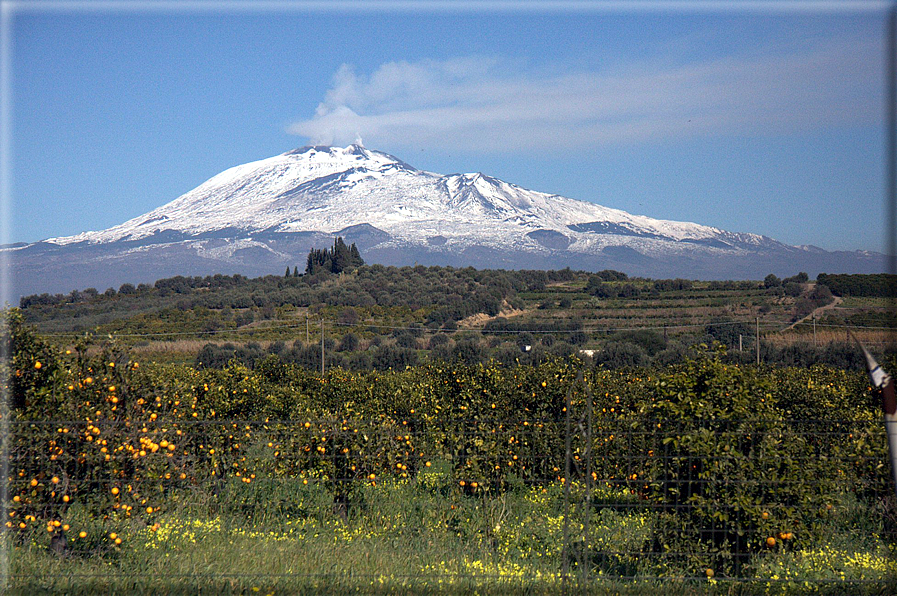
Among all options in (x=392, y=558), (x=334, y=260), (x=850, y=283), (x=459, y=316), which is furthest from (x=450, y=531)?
(x=334, y=260)

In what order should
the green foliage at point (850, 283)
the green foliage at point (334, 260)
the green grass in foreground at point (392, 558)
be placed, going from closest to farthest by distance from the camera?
the green grass in foreground at point (392, 558) → the green foliage at point (850, 283) → the green foliage at point (334, 260)

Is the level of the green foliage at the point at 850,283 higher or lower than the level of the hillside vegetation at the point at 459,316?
higher

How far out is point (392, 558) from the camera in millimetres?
4773

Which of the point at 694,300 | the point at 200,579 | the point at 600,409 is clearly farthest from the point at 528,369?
the point at 694,300

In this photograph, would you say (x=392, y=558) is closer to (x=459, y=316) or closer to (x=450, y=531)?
(x=450, y=531)

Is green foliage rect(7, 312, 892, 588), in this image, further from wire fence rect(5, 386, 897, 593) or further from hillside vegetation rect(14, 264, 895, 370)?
hillside vegetation rect(14, 264, 895, 370)

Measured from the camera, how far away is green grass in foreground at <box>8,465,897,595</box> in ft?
14.2

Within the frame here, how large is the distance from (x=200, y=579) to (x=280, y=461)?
7.43 ft

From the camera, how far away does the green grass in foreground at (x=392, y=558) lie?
432 cm

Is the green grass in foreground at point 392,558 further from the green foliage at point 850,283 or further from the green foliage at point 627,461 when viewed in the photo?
the green foliage at point 850,283

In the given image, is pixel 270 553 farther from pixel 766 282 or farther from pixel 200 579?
pixel 766 282

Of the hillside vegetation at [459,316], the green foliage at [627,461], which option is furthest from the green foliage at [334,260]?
the green foliage at [627,461]

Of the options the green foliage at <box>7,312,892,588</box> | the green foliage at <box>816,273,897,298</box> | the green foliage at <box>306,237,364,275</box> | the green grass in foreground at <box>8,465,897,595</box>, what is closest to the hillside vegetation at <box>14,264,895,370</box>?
the green foliage at <box>816,273,897,298</box>

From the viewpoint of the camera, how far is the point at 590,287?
70500 millimetres
